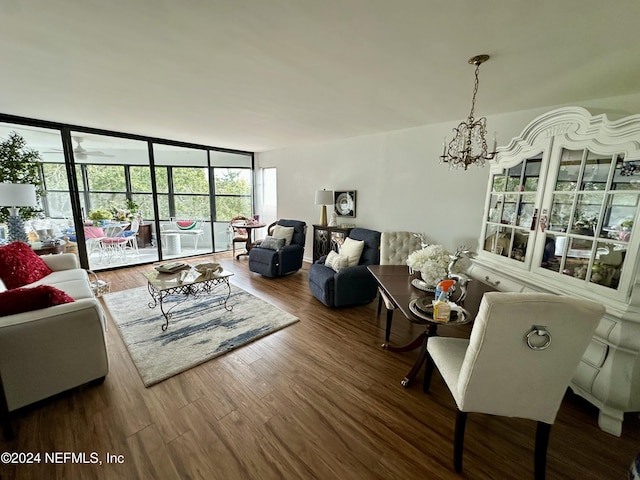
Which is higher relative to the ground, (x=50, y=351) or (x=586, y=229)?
(x=586, y=229)

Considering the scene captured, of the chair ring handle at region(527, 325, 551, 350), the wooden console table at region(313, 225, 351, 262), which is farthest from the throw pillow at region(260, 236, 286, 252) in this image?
the chair ring handle at region(527, 325, 551, 350)

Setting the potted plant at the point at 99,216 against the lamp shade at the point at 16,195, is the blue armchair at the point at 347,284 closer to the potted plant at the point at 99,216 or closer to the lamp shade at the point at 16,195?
the lamp shade at the point at 16,195

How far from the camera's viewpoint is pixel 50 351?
1662mm

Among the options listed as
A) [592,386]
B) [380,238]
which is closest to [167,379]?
[380,238]

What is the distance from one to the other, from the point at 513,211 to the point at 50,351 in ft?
12.6

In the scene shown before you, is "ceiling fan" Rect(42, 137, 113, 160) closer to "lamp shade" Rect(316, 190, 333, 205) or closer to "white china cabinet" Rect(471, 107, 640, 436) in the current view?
"lamp shade" Rect(316, 190, 333, 205)

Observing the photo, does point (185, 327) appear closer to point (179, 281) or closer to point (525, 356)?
point (179, 281)

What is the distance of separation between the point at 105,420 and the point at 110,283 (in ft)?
10.1

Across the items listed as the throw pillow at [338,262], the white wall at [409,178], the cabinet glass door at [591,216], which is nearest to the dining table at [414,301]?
the cabinet glass door at [591,216]

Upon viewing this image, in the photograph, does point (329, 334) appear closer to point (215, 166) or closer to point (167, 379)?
point (167, 379)

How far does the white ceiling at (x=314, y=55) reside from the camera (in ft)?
4.18

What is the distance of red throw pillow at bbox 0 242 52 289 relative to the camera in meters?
2.50

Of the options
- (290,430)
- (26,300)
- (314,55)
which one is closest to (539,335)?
(290,430)

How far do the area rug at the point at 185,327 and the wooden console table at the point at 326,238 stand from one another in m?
1.66
